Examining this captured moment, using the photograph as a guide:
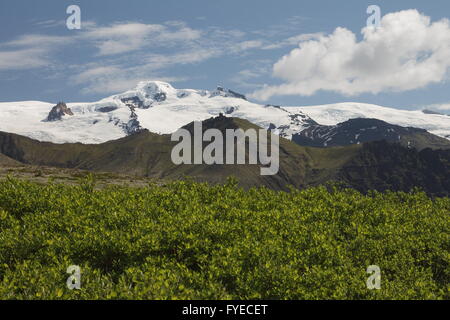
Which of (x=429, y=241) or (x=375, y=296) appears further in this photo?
(x=429, y=241)

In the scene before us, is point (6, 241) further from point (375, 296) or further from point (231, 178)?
point (231, 178)

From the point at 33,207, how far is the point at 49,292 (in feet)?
43.9

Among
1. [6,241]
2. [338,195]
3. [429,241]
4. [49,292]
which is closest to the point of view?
[49,292]

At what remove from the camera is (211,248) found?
20484 mm

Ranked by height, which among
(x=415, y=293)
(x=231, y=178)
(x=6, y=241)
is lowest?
(x=415, y=293)

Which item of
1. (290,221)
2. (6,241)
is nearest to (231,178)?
(290,221)

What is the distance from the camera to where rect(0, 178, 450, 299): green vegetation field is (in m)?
16.6

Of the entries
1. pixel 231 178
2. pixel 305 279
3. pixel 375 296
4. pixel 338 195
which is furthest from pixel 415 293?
pixel 231 178

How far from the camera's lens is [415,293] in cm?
1712

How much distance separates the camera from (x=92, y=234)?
67.3 ft

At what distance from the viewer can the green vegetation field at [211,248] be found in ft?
54.3
